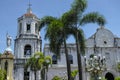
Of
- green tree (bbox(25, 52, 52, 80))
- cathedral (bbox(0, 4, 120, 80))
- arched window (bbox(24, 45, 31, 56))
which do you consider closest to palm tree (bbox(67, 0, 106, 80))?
green tree (bbox(25, 52, 52, 80))

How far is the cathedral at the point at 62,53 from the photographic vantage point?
4344 centimetres

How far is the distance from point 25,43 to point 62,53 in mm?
5644

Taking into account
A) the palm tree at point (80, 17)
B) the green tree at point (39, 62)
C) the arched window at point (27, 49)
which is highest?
the palm tree at point (80, 17)

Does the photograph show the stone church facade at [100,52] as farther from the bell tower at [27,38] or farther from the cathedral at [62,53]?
the bell tower at [27,38]

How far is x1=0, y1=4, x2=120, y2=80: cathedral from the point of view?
4344 cm

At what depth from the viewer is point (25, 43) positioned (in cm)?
4472

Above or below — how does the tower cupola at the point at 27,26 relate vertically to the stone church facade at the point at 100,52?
above

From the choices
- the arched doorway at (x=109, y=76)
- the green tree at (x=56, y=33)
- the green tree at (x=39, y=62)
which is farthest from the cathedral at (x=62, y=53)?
the green tree at (x=56, y=33)

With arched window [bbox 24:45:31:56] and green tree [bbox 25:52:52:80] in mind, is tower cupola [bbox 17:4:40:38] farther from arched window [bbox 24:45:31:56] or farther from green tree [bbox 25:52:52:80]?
green tree [bbox 25:52:52:80]

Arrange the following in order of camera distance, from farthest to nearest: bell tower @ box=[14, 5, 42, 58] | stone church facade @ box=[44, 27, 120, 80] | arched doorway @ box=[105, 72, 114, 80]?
arched doorway @ box=[105, 72, 114, 80], bell tower @ box=[14, 5, 42, 58], stone church facade @ box=[44, 27, 120, 80]

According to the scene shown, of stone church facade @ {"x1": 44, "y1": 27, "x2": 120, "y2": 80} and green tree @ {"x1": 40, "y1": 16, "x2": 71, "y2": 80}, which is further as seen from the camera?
stone church facade @ {"x1": 44, "y1": 27, "x2": 120, "y2": 80}

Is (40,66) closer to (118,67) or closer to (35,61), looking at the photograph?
(35,61)

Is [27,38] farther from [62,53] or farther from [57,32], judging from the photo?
[57,32]

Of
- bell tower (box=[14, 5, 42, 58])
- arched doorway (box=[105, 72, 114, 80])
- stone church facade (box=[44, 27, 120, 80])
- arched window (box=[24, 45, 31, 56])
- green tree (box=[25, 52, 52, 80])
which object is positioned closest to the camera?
green tree (box=[25, 52, 52, 80])
